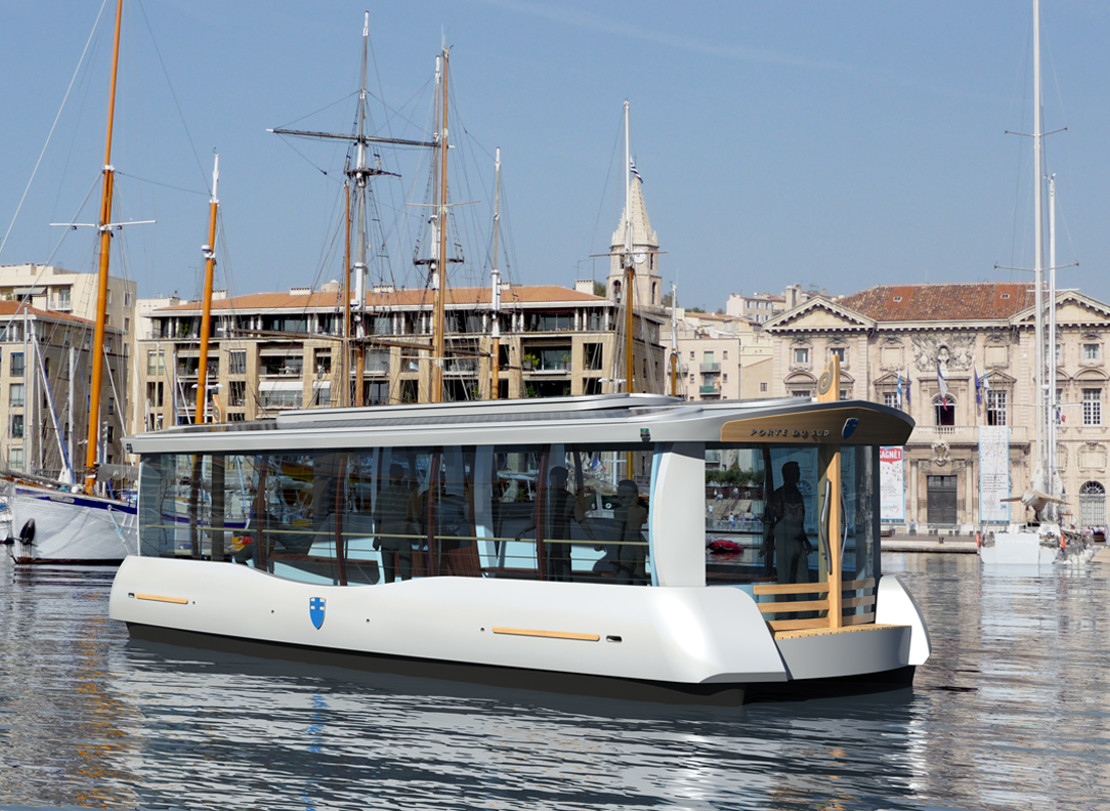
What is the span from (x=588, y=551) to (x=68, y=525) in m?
29.3

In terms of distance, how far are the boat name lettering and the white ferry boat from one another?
2 cm

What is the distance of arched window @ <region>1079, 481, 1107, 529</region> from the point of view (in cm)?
A: 8675

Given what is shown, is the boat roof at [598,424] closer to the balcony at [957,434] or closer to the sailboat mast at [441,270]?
the sailboat mast at [441,270]

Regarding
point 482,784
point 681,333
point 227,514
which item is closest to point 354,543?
point 227,514

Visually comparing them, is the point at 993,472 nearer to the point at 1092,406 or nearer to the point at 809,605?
the point at 1092,406

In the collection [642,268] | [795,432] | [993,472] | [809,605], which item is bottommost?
[809,605]

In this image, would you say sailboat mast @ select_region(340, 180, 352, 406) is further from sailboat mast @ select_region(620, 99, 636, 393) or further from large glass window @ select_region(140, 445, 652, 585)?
large glass window @ select_region(140, 445, 652, 585)

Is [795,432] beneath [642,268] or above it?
beneath

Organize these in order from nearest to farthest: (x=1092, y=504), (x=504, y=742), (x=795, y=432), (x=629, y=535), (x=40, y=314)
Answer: (x=504, y=742)
(x=795, y=432)
(x=629, y=535)
(x=1092, y=504)
(x=40, y=314)

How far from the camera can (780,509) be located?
12.3 m

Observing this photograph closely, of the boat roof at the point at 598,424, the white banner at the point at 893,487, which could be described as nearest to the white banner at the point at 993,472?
the white banner at the point at 893,487

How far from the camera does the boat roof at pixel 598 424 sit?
11984 mm

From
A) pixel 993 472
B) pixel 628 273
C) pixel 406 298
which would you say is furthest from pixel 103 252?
pixel 406 298

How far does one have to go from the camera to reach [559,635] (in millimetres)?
12312
